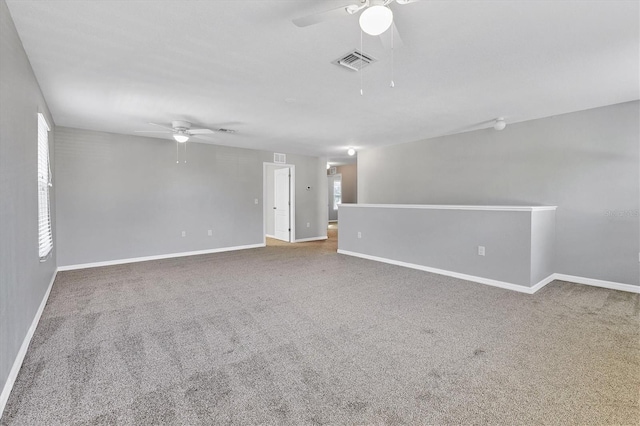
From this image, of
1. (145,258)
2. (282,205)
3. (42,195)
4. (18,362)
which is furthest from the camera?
(282,205)

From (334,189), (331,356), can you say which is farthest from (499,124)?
(334,189)

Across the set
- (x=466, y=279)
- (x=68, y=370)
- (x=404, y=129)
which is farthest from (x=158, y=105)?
(x=466, y=279)

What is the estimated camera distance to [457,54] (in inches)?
97.3

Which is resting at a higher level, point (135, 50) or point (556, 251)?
point (135, 50)

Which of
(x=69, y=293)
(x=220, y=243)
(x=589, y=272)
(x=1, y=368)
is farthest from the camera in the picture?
(x=220, y=243)

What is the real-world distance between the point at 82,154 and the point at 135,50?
359cm

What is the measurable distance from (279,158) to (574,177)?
582 cm

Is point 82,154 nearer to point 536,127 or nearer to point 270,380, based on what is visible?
point 270,380

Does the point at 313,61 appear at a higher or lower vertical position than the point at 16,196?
higher

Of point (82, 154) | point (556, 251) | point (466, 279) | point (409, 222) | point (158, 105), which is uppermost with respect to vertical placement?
point (158, 105)

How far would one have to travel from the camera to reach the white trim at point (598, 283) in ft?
11.9

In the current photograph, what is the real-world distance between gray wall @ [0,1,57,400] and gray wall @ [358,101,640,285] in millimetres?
5843

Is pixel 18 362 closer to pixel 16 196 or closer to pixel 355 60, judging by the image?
pixel 16 196

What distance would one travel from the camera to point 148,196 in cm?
554
